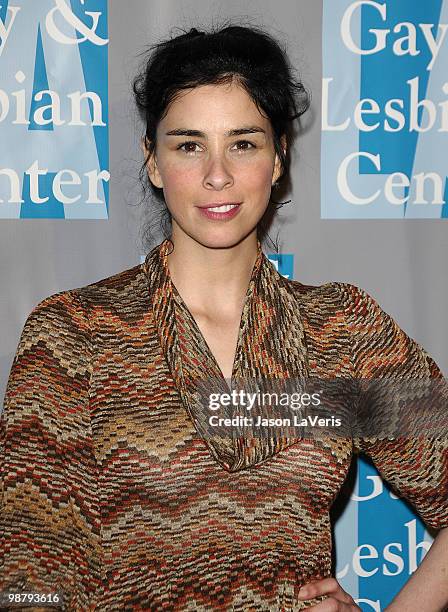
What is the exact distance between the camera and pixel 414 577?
1.61 m

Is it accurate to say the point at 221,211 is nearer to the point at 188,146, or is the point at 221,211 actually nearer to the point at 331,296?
the point at 188,146

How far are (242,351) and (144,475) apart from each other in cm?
30

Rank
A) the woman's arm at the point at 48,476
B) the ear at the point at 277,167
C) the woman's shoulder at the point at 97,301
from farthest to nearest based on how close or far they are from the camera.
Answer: the ear at the point at 277,167 < the woman's shoulder at the point at 97,301 < the woman's arm at the point at 48,476

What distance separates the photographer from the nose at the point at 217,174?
4.55 ft

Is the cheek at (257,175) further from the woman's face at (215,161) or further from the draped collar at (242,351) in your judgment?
the draped collar at (242,351)

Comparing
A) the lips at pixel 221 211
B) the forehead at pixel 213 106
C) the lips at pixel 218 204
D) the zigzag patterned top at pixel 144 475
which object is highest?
the forehead at pixel 213 106

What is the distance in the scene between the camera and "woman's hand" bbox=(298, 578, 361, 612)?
55.7 inches

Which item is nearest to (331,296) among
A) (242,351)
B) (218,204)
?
(242,351)

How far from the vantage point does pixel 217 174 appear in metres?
1.39

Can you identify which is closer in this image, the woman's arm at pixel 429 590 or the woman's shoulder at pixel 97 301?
the woman's shoulder at pixel 97 301

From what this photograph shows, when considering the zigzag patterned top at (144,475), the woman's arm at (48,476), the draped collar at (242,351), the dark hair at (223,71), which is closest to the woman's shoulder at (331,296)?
the draped collar at (242,351)

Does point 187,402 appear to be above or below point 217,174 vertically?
below

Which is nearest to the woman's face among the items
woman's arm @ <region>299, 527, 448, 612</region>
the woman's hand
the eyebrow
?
the eyebrow

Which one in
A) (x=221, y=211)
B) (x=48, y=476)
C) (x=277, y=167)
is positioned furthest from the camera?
(x=277, y=167)
